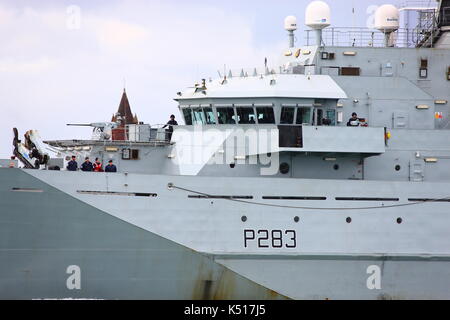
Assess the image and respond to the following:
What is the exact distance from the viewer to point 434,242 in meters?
27.9

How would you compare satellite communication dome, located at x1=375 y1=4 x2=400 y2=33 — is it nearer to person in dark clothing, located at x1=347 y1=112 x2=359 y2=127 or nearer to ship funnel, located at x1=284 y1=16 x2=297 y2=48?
ship funnel, located at x1=284 y1=16 x2=297 y2=48

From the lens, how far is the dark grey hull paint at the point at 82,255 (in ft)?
83.6

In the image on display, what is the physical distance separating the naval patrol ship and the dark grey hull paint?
30 mm

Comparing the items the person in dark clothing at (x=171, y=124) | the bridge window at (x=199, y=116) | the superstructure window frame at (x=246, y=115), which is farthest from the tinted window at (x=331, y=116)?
the person in dark clothing at (x=171, y=124)

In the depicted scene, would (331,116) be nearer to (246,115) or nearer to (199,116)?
(246,115)

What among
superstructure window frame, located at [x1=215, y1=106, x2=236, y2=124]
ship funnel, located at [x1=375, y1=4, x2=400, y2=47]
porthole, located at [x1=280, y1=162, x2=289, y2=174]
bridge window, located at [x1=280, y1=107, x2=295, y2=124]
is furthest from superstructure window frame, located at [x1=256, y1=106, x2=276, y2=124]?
ship funnel, located at [x1=375, y1=4, x2=400, y2=47]

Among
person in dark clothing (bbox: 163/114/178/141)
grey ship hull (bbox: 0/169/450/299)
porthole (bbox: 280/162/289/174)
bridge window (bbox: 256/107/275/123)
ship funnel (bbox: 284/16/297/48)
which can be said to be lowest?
grey ship hull (bbox: 0/169/450/299)

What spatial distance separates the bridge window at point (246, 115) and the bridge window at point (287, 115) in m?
0.80

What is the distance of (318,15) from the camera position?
1174 inches

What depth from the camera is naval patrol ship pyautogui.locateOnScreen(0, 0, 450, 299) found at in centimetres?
2577

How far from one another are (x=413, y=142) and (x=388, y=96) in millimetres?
1612

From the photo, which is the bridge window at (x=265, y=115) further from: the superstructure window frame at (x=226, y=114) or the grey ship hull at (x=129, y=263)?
the grey ship hull at (x=129, y=263)

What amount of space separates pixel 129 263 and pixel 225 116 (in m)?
5.19

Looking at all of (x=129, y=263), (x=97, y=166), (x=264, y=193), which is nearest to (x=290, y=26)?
(x=264, y=193)
